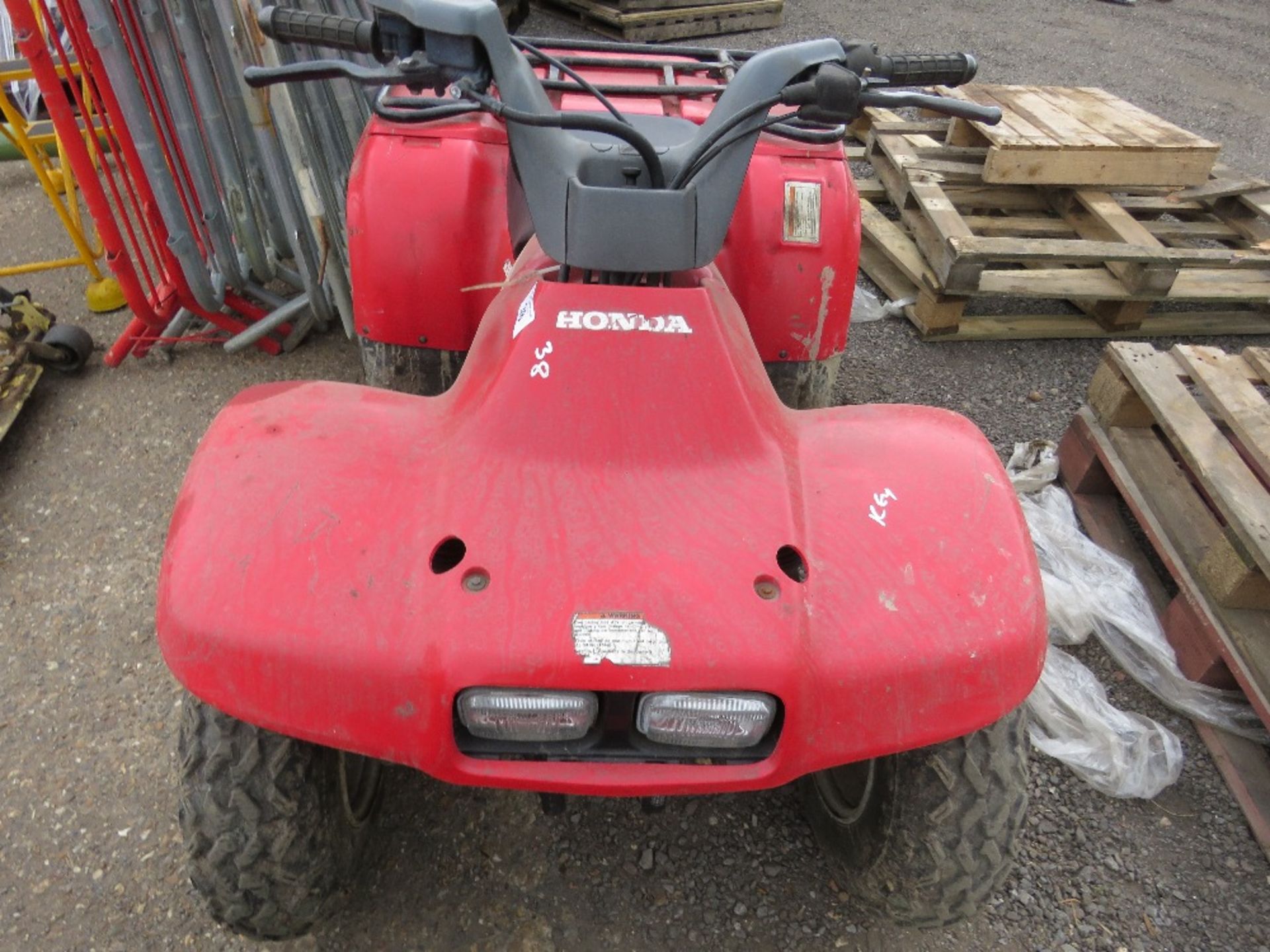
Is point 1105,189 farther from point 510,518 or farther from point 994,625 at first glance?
point 510,518

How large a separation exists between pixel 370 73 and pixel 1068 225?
147 inches

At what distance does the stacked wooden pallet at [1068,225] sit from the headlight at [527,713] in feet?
9.54

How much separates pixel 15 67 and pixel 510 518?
432cm

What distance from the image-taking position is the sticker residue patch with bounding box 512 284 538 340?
60.5 inches

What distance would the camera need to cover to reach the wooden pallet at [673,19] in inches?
280

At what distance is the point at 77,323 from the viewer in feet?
13.0

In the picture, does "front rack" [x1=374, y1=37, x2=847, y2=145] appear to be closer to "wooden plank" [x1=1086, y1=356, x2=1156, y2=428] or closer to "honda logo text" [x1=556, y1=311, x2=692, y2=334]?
"honda logo text" [x1=556, y1=311, x2=692, y2=334]

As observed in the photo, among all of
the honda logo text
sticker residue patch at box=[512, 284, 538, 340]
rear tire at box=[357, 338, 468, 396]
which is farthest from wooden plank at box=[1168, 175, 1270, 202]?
sticker residue patch at box=[512, 284, 538, 340]

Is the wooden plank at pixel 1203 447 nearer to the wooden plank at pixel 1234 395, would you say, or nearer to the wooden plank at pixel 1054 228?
the wooden plank at pixel 1234 395

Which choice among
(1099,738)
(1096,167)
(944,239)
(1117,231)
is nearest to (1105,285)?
(1117,231)

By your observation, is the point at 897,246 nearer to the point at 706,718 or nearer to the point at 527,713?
the point at 706,718

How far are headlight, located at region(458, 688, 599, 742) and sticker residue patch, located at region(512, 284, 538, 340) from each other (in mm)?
633

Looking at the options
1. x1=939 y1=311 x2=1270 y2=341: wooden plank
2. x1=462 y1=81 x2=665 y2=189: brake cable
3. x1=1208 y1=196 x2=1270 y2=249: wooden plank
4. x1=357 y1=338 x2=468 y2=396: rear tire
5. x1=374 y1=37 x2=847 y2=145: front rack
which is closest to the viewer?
x1=462 y1=81 x2=665 y2=189: brake cable

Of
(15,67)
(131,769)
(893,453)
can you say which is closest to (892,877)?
(893,453)
